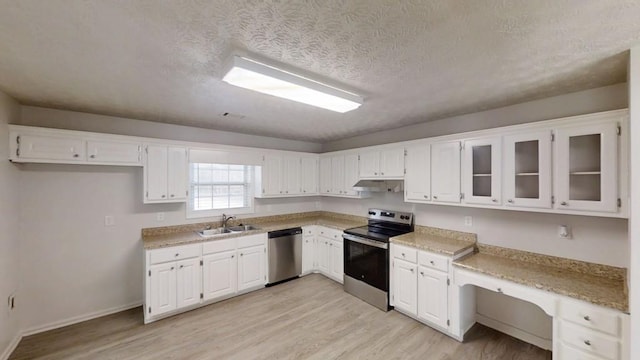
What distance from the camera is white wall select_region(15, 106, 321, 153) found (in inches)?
116

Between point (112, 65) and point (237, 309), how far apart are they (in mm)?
3086

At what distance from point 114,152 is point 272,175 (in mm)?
2269

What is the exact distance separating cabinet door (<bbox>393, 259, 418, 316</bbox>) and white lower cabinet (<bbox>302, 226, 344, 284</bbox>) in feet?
3.59

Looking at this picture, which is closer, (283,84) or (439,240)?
(283,84)

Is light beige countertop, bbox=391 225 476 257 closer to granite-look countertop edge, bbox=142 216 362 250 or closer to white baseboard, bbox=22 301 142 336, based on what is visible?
granite-look countertop edge, bbox=142 216 362 250

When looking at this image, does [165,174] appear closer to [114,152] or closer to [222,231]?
[114,152]

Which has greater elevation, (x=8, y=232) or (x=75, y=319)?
(x=8, y=232)

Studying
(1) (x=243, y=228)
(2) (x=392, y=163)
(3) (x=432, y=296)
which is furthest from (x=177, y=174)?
(3) (x=432, y=296)

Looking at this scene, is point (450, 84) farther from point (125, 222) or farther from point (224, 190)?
point (125, 222)

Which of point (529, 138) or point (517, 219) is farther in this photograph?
point (517, 219)

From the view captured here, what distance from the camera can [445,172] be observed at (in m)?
3.18

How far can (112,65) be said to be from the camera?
6.18 feet

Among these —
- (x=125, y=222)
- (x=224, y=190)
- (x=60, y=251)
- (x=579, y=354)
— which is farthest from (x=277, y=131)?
(x=579, y=354)

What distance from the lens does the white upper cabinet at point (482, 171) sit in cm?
272
